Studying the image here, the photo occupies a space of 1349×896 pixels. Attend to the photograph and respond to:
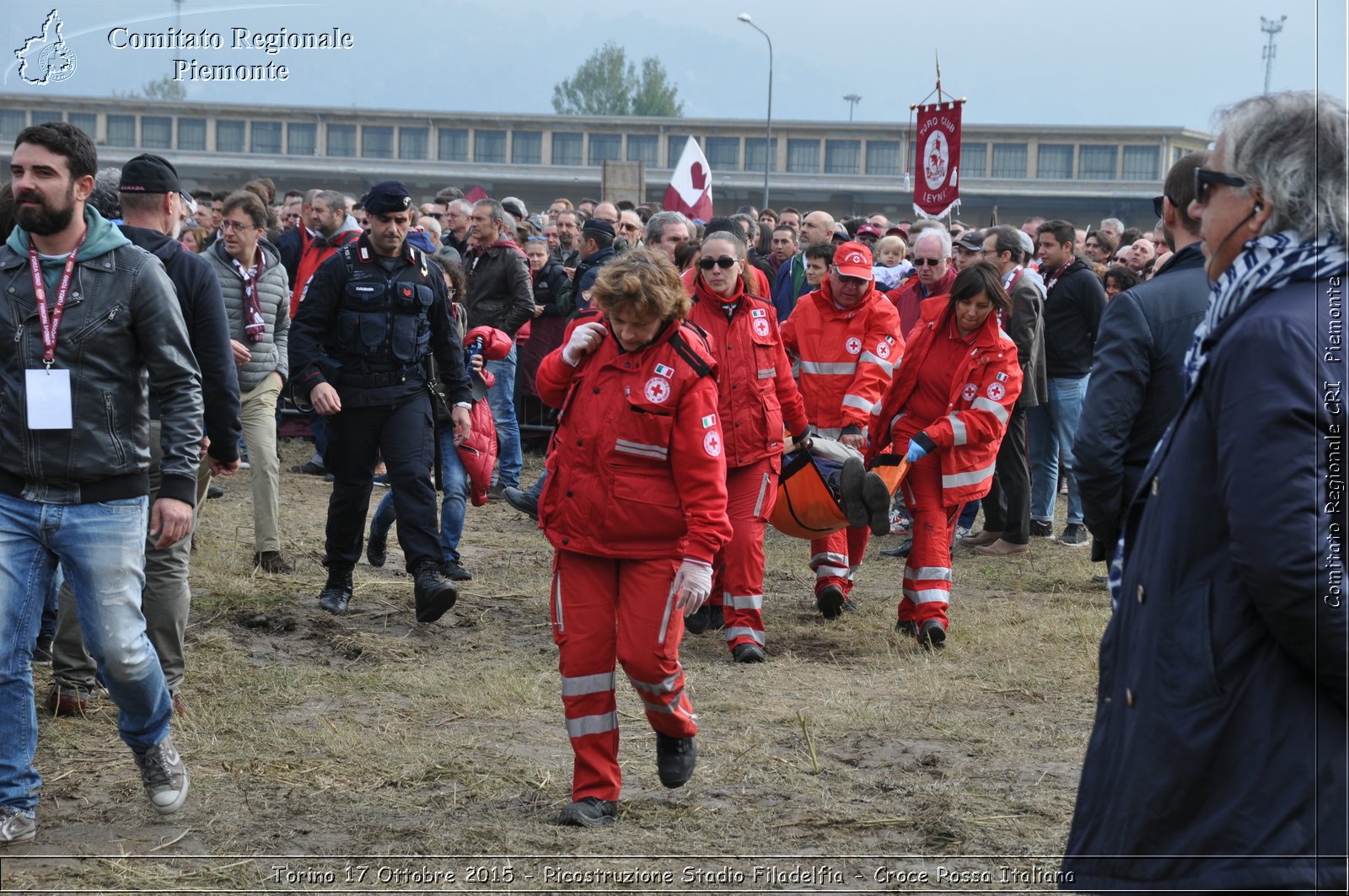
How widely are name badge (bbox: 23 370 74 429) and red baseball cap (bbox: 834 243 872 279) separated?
5.09 meters

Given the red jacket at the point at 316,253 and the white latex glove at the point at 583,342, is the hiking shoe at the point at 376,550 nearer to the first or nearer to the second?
the red jacket at the point at 316,253

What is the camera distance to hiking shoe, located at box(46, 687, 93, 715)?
20.8ft

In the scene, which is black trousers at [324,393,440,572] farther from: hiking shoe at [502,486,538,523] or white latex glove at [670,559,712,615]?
white latex glove at [670,559,712,615]

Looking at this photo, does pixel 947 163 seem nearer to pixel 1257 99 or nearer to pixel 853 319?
pixel 853 319

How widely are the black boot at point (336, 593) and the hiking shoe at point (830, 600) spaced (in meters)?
2.85

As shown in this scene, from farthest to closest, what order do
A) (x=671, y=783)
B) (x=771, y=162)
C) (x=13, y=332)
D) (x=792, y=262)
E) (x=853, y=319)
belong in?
(x=771, y=162) → (x=792, y=262) → (x=853, y=319) → (x=671, y=783) → (x=13, y=332)

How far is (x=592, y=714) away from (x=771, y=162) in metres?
65.9

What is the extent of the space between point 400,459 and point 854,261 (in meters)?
2.94

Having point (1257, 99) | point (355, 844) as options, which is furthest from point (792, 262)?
point (1257, 99)

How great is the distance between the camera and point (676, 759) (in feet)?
17.6

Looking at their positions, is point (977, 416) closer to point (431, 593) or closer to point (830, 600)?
point (830, 600)

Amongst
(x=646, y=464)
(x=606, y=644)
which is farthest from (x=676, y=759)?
(x=646, y=464)

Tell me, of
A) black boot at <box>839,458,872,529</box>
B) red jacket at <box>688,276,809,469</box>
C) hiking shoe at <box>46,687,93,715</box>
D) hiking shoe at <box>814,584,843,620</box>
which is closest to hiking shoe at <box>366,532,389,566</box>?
hiking shoe at <box>814,584,843,620</box>

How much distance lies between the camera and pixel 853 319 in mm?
8820
